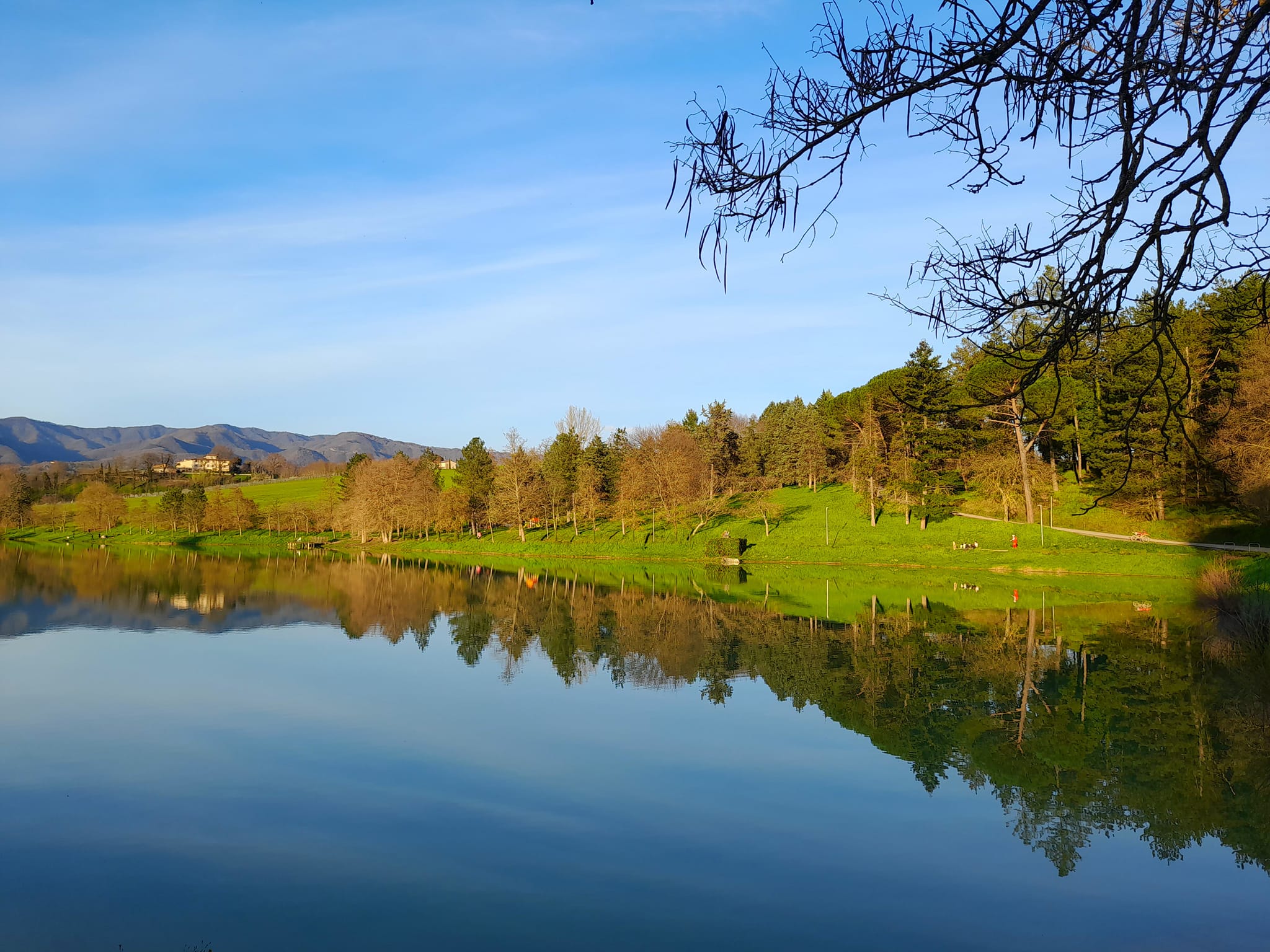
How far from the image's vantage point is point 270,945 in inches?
283

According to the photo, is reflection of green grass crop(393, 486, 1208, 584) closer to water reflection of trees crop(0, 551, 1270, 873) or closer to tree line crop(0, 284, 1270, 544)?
tree line crop(0, 284, 1270, 544)

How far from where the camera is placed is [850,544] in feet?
165

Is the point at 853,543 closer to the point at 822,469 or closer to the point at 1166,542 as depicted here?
the point at 1166,542

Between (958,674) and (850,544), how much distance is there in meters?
32.2

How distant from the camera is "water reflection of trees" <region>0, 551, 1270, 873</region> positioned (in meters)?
10.8

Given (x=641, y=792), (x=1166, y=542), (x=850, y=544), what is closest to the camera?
(x=641, y=792)

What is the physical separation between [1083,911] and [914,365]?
41.2 metres

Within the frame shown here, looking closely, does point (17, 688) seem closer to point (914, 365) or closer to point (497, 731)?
point (497, 731)

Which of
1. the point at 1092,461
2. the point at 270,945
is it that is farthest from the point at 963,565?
the point at 270,945

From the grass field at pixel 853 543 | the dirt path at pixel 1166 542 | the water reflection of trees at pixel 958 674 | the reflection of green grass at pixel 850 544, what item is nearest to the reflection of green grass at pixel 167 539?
the grass field at pixel 853 543

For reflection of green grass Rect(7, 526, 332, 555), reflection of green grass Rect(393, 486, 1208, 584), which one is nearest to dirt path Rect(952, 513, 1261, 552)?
reflection of green grass Rect(393, 486, 1208, 584)

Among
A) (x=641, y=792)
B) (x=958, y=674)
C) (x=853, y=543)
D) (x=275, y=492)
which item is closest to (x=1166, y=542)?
(x=853, y=543)

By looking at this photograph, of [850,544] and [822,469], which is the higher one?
[822,469]

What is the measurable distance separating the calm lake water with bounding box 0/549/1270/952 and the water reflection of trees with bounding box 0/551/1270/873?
0.09 m
